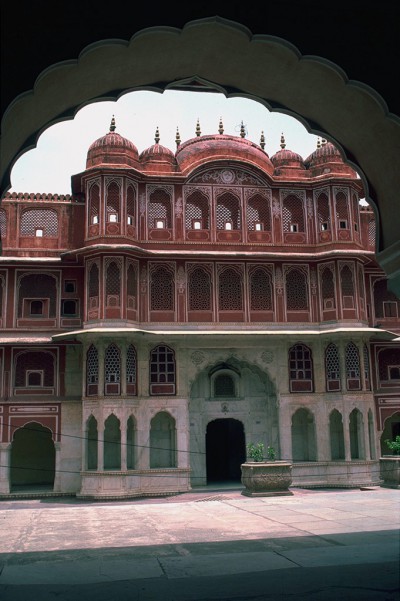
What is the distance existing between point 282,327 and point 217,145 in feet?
24.7

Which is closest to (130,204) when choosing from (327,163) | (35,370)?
(35,370)

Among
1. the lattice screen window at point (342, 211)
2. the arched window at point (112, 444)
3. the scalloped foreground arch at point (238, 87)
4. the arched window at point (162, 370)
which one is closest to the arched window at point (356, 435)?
the arched window at point (162, 370)

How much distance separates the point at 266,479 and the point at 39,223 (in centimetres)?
1262

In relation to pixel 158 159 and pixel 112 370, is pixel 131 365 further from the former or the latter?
pixel 158 159

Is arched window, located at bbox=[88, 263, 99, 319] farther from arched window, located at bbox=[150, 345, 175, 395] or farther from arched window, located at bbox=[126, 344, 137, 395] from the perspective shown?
arched window, located at bbox=[150, 345, 175, 395]

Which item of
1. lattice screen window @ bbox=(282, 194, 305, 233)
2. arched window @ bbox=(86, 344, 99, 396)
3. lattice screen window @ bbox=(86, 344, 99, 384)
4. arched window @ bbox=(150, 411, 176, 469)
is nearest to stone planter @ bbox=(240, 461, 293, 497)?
arched window @ bbox=(150, 411, 176, 469)

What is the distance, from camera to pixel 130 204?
77.5 ft

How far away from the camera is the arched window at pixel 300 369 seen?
77.4 feet

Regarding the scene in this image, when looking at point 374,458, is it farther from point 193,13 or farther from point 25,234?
point 193,13

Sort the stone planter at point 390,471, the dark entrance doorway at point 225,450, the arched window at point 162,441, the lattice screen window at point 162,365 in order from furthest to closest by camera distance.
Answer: the dark entrance doorway at point 225,450, the lattice screen window at point 162,365, the arched window at point 162,441, the stone planter at point 390,471

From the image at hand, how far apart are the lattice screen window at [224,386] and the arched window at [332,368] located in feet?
11.7

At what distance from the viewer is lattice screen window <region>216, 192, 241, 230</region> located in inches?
967

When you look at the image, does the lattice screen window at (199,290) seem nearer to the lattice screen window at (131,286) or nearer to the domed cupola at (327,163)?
the lattice screen window at (131,286)

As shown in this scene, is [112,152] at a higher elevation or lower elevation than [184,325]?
higher
